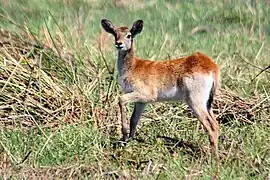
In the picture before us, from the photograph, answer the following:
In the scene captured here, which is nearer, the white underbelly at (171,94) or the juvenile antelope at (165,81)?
the juvenile antelope at (165,81)

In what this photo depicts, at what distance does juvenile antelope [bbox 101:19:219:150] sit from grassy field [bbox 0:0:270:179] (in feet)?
0.94

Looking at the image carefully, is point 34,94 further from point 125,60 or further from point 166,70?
point 166,70

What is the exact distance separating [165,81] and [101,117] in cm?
97

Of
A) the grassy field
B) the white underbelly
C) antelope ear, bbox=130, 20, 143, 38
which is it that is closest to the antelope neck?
antelope ear, bbox=130, 20, 143, 38

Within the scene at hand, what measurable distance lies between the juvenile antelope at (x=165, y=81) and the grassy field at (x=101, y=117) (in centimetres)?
29

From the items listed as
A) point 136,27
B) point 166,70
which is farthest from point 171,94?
point 136,27

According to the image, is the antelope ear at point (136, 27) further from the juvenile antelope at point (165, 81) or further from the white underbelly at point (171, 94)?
the white underbelly at point (171, 94)

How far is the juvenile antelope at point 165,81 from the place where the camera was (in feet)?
27.8

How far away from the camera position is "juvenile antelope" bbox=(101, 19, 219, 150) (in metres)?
8.48

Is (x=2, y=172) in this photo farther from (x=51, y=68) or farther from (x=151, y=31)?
(x=151, y=31)

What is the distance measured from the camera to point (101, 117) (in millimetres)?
9320

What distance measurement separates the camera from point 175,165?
7.81 m

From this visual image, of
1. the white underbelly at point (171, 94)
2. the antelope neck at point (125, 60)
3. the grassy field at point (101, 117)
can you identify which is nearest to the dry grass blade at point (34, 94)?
the grassy field at point (101, 117)

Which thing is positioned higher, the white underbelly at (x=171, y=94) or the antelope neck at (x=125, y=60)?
the antelope neck at (x=125, y=60)
